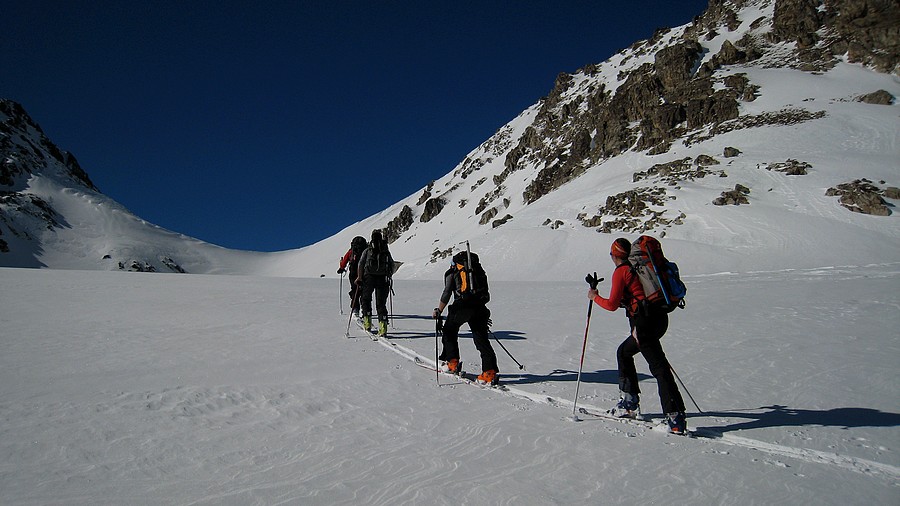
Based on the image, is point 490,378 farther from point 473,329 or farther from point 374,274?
point 374,274

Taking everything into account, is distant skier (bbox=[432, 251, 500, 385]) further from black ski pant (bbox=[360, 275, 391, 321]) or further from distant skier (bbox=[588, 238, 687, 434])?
black ski pant (bbox=[360, 275, 391, 321])

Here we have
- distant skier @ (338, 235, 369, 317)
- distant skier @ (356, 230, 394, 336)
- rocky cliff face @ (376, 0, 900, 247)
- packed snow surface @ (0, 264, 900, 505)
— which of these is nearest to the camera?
packed snow surface @ (0, 264, 900, 505)

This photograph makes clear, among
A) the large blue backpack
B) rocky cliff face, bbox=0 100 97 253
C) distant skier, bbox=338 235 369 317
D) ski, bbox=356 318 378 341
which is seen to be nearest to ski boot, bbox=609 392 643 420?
the large blue backpack

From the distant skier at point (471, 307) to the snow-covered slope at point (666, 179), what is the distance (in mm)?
26561

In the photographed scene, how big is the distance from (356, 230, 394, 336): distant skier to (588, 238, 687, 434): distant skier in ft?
20.9

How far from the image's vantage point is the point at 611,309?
5.01 m

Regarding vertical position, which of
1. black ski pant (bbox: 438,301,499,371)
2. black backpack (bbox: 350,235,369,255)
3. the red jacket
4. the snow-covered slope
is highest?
the snow-covered slope

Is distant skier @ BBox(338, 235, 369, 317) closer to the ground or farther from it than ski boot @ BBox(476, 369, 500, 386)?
farther from it

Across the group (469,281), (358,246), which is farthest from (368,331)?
(469,281)

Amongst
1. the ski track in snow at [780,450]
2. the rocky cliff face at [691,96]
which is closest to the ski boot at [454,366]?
the ski track in snow at [780,450]

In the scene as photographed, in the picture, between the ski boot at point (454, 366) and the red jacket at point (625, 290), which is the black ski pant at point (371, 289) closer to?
the ski boot at point (454, 366)

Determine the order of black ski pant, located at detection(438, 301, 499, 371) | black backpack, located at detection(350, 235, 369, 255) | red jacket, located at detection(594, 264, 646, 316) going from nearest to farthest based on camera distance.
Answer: red jacket, located at detection(594, 264, 646, 316) → black ski pant, located at detection(438, 301, 499, 371) → black backpack, located at detection(350, 235, 369, 255)

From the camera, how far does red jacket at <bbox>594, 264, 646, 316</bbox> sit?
5020 millimetres

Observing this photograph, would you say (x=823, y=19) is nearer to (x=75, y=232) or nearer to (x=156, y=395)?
(x=156, y=395)
